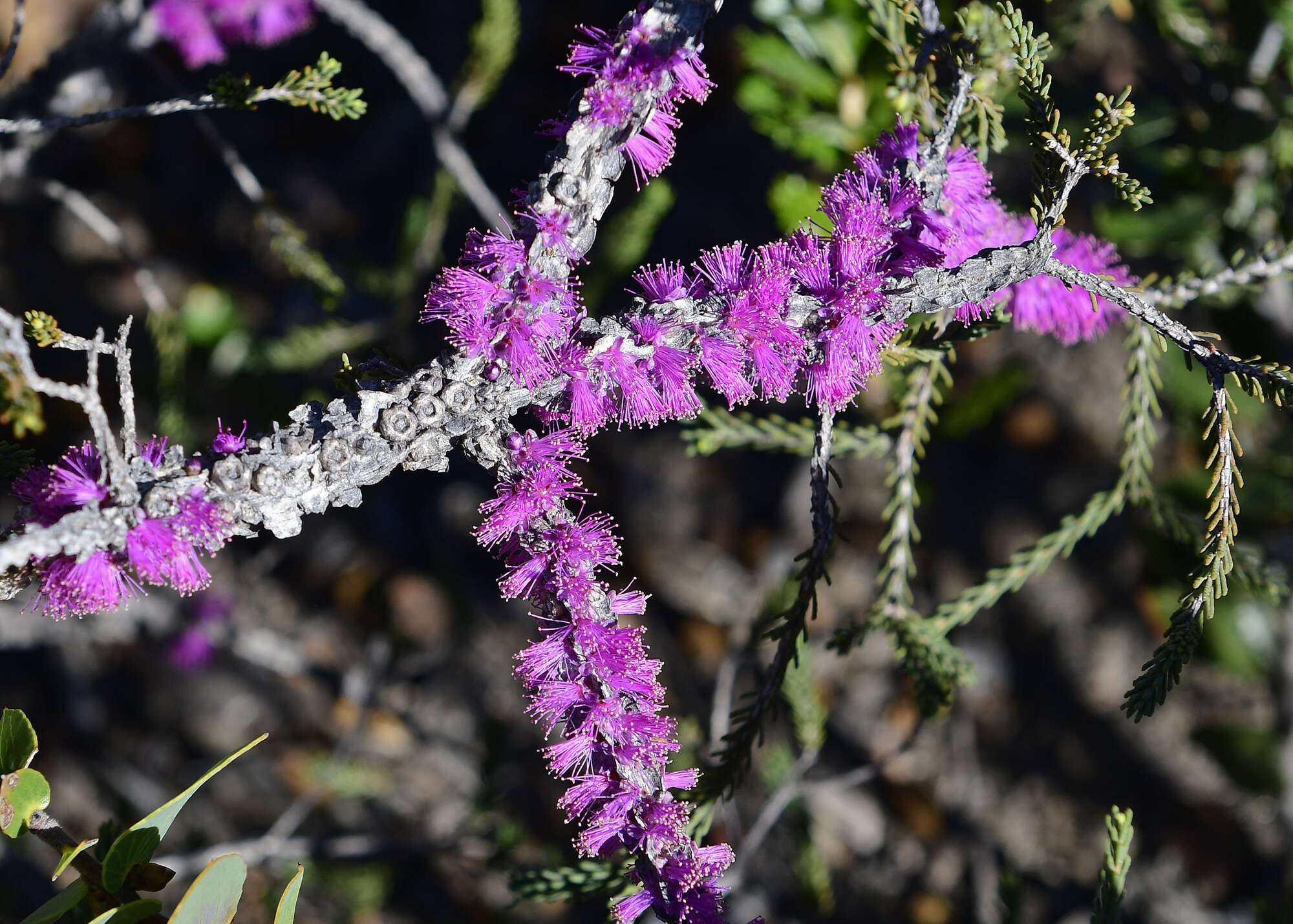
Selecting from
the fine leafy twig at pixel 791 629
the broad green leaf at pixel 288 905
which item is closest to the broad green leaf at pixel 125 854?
the broad green leaf at pixel 288 905

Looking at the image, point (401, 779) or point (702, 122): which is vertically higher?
point (702, 122)

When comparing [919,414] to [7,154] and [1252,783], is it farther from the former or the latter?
[7,154]

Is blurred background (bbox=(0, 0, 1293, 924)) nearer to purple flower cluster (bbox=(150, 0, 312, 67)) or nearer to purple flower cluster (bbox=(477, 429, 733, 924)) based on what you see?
purple flower cluster (bbox=(150, 0, 312, 67))

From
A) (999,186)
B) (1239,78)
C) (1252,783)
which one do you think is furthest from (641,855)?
(999,186)

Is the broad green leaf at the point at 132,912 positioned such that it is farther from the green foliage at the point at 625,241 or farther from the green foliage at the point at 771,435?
the green foliage at the point at 625,241

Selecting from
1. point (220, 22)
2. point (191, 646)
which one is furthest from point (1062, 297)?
point (191, 646)

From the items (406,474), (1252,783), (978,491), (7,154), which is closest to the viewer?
(7,154)
